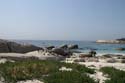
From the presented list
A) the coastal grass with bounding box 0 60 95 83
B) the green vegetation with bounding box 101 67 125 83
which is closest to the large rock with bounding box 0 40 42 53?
the coastal grass with bounding box 0 60 95 83

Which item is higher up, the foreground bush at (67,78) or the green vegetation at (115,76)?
the foreground bush at (67,78)

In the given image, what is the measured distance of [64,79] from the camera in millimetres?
12094

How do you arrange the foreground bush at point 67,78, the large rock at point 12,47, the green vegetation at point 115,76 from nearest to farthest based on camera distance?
the foreground bush at point 67,78
the green vegetation at point 115,76
the large rock at point 12,47

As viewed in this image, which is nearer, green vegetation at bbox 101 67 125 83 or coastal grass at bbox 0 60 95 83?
coastal grass at bbox 0 60 95 83

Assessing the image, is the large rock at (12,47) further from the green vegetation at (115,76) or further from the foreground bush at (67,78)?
the foreground bush at (67,78)

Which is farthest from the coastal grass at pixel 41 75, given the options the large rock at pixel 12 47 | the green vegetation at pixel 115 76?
the large rock at pixel 12 47

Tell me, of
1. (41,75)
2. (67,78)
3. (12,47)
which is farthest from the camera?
(12,47)

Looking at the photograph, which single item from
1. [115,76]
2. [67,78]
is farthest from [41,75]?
[115,76]

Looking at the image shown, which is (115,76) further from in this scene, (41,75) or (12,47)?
(12,47)

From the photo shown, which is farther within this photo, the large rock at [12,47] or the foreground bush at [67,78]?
the large rock at [12,47]

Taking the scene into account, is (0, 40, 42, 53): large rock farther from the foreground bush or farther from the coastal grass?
A: the foreground bush

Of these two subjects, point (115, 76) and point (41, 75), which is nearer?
point (41, 75)

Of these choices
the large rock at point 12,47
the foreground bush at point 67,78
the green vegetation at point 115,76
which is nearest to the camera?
the foreground bush at point 67,78

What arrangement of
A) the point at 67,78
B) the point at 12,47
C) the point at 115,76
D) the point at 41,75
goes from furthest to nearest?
1. the point at 12,47
2. the point at 115,76
3. the point at 41,75
4. the point at 67,78
